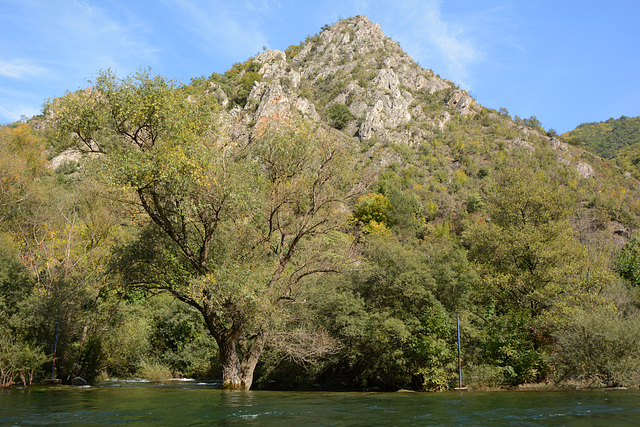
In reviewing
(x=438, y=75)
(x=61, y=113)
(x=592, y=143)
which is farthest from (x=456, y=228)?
(x=438, y=75)

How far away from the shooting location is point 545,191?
30188 mm

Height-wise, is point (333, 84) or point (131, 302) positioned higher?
point (333, 84)

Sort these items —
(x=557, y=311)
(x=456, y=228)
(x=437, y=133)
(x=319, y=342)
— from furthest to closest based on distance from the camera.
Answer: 1. (x=437, y=133)
2. (x=456, y=228)
3. (x=557, y=311)
4. (x=319, y=342)

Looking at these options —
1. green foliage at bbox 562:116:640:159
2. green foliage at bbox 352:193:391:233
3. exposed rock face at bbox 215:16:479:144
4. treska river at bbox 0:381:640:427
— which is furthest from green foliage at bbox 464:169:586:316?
green foliage at bbox 562:116:640:159

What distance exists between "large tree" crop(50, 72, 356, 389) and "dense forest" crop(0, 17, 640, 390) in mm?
93

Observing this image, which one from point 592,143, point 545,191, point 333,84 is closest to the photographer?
point 545,191

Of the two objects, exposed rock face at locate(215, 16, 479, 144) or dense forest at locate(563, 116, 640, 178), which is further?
exposed rock face at locate(215, 16, 479, 144)

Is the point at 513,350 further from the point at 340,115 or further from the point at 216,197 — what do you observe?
the point at 340,115

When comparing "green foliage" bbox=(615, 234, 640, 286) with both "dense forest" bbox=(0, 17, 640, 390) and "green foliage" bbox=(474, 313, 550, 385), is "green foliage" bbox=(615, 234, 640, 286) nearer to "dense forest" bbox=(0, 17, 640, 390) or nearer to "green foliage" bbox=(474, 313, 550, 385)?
"dense forest" bbox=(0, 17, 640, 390)

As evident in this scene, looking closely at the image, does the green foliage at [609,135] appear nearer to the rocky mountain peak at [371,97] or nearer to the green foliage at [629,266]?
the rocky mountain peak at [371,97]

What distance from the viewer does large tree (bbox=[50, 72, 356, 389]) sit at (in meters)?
17.8

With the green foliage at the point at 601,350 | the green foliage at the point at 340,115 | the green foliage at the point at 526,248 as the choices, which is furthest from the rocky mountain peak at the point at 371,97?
the green foliage at the point at 601,350

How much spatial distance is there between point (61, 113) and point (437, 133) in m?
111

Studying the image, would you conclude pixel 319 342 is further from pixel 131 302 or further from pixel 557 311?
pixel 131 302
